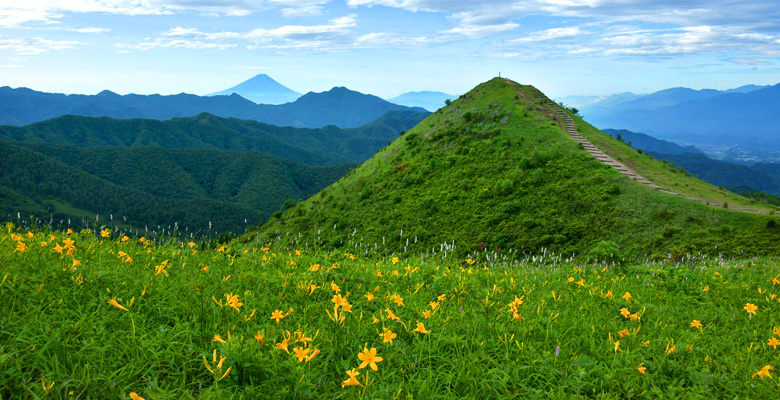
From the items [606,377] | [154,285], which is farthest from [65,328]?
[606,377]

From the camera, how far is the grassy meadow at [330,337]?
281cm

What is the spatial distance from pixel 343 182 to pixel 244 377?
5231cm

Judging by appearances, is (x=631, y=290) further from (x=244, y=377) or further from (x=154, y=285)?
(x=154, y=285)

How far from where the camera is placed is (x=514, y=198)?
35219mm

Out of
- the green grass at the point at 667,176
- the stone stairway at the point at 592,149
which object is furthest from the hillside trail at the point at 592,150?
the green grass at the point at 667,176

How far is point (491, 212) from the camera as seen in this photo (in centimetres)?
3534

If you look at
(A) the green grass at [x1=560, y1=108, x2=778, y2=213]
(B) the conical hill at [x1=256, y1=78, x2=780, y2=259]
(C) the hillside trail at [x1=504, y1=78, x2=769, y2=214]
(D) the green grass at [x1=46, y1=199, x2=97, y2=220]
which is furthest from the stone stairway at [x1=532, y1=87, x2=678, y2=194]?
(D) the green grass at [x1=46, y1=199, x2=97, y2=220]

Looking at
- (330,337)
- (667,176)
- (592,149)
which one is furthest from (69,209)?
(330,337)

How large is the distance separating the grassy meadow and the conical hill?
14.9 ft

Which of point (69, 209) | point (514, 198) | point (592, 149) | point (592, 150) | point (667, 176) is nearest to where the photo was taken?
point (667, 176)

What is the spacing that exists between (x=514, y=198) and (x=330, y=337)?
33.8 m

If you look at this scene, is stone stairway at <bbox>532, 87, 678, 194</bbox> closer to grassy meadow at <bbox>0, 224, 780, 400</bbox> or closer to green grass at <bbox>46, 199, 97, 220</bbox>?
grassy meadow at <bbox>0, 224, 780, 400</bbox>

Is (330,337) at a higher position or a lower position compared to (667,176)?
higher

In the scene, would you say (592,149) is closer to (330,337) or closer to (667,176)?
(667,176)
